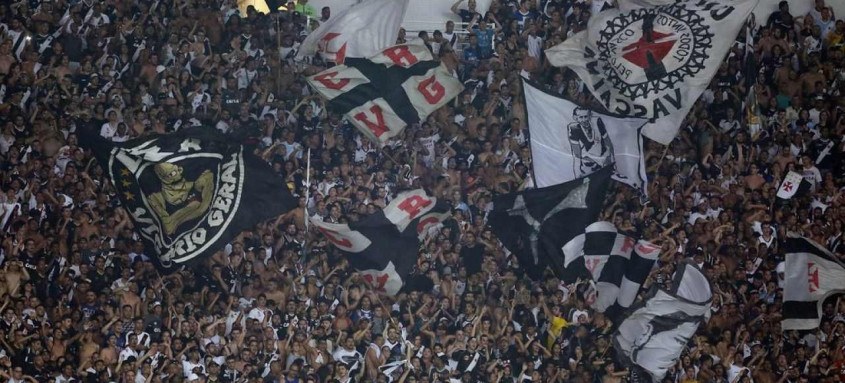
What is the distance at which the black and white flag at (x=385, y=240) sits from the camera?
2042 centimetres

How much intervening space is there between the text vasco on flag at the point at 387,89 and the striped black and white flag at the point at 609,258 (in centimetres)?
281

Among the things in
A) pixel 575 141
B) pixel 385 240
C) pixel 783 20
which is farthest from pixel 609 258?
pixel 783 20

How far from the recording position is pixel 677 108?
21.3 metres

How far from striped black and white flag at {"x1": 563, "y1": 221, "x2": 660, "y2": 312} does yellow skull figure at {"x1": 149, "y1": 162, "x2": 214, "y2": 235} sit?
4103mm

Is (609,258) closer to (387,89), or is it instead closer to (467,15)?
(387,89)

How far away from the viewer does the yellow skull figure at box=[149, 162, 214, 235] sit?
19.5 metres

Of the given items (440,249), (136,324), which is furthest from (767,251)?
(136,324)

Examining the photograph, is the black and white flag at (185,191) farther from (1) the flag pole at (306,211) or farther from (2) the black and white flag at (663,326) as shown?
(2) the black and white flag at (663,326)

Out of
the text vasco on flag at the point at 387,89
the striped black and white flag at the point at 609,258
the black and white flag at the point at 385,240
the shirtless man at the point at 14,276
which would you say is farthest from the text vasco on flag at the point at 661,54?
the shirtless man at the point at 14,276

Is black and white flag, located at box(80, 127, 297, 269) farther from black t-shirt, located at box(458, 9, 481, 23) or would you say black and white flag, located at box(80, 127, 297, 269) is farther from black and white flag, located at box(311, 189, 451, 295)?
black t-shirt, located at box(458, 9, 481, 23)

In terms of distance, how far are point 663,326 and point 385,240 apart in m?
3.27

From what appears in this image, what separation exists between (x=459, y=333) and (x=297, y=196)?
2.82 metres

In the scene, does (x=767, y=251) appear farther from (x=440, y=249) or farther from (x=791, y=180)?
(x=440, y=249)

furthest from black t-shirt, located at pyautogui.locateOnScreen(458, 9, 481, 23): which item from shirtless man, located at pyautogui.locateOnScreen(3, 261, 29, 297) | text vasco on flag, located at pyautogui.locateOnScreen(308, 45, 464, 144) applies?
shirtless man, located at pyautogui.locateOnScreen(3, 261, 29, 297)
